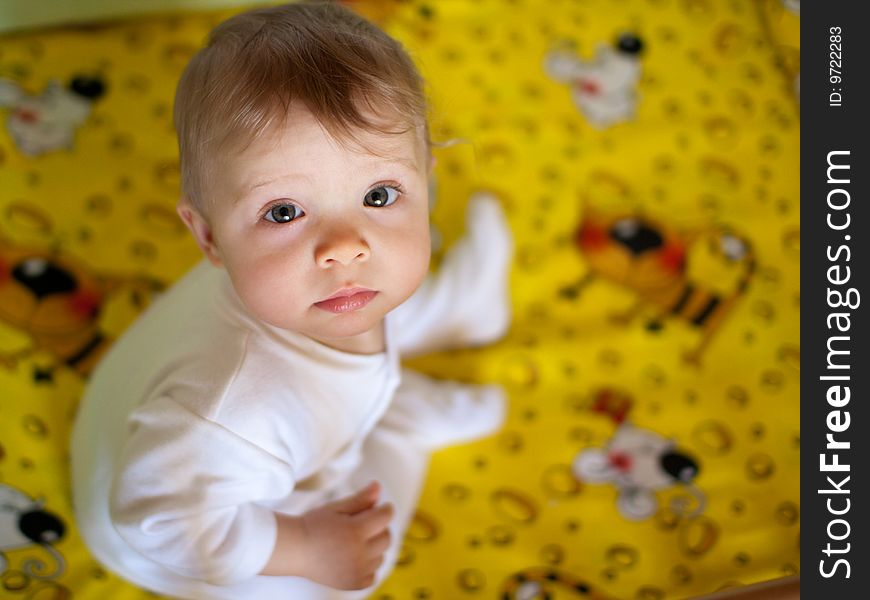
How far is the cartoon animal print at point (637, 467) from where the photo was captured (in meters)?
1.03

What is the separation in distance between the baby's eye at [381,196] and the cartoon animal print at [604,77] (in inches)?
28.0

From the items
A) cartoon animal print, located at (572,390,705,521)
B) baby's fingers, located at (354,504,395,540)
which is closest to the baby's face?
baby's fingers, located at (354,504,395,540)

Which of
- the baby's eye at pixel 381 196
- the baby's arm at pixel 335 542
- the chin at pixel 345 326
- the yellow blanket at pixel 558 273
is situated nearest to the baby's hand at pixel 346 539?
the baby's arm at pixel 335 542

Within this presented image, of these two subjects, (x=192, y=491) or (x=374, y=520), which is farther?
(x=374, y=520)

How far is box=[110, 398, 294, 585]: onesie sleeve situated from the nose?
0.60 feet

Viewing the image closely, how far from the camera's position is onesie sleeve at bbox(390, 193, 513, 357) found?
1104 millimetres

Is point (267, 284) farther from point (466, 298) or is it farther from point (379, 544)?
point (466, 298)

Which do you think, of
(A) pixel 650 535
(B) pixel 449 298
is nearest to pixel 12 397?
(B) pixel 449 298

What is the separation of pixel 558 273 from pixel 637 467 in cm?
31

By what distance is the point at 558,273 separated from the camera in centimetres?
121

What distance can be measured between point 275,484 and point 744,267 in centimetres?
79
